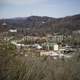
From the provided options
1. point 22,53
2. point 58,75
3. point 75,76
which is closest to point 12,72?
point 22,53

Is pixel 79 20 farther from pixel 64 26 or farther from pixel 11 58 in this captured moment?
pixel 11 58

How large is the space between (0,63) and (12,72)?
380 millimetres

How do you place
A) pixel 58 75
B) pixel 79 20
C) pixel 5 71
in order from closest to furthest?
pixel 5 71 → pixel 58 75 → pixel 79 20

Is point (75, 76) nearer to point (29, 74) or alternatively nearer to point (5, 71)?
point (29, 74)

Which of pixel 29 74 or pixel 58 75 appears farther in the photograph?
pixel 58 75

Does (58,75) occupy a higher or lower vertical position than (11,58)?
lower

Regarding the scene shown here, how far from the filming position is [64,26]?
5619 cm

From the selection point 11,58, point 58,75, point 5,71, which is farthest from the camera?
point 58,75

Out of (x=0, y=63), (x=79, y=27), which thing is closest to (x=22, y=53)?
(x=0, y=63)

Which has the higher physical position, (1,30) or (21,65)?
(1,30)

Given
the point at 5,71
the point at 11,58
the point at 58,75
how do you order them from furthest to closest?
the point at 58,75
the point at 11,58
the point at 5,71

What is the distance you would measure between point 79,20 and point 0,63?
160 feet

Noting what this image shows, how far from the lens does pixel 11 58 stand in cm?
593

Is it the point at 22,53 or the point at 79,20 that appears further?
the point at 79,20
